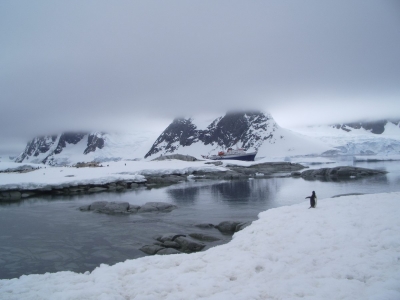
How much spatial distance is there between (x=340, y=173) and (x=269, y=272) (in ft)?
146

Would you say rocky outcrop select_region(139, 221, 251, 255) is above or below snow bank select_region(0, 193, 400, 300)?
below

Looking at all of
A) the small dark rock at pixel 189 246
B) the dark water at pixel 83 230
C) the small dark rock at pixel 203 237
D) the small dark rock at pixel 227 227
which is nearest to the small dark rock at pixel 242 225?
the small dark rock at pixel 227 227

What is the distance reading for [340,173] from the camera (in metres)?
45.5

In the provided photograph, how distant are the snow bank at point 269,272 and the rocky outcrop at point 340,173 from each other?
3840cm

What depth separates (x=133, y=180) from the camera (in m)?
37.1

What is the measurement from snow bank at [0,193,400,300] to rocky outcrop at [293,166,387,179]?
38.4 meters

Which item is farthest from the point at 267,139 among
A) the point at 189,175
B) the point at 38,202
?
the point at 38,202

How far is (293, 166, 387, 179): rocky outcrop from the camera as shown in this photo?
43591 millimetres

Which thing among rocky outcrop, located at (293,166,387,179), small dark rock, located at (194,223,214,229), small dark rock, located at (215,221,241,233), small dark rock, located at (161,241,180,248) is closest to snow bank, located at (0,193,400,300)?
small dark rock, located at (161,241,180,248)

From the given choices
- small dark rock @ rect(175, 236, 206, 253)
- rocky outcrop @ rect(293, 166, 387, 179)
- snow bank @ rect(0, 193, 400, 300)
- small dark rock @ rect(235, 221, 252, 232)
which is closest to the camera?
snow bank @ rect(0, 193, 400, 300)

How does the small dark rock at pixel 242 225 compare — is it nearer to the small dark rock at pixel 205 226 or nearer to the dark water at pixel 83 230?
the dark water at pixel 83 230

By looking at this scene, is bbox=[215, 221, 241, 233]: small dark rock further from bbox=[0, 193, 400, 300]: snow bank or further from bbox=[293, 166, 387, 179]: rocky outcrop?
bbox=[293, 166, 387, 179]: rocky outcrop

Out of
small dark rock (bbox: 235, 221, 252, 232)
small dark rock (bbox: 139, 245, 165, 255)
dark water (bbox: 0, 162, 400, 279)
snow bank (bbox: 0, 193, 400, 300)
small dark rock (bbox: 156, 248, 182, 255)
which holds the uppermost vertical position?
snow bank (bbox: 0, 193, 400, 300)

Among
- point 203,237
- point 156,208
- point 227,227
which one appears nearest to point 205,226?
point 227,227
